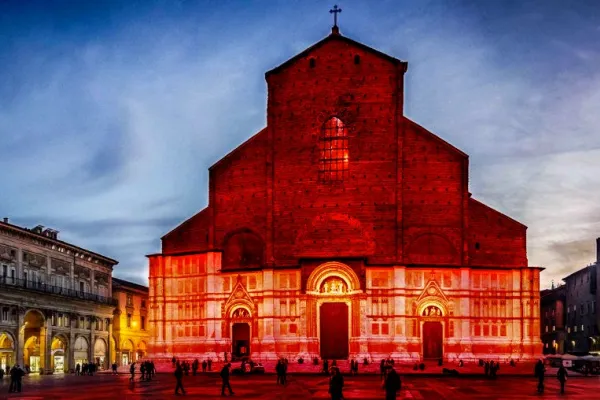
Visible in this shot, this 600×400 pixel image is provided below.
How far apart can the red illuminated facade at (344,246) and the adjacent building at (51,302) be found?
36.1ft

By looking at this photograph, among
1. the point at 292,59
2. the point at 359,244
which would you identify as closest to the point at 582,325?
the point at 359,244

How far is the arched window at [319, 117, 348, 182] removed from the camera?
191 feet

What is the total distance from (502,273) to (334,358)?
13032 millimetres

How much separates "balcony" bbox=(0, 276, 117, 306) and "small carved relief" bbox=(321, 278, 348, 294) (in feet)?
77.0

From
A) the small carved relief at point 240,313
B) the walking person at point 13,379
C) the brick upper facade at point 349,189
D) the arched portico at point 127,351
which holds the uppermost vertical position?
the brick upper facade at point 349,189

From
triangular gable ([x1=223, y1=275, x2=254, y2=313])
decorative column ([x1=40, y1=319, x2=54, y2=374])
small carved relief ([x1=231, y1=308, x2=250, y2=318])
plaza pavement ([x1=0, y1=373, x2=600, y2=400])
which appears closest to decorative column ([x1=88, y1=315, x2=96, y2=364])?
decorative column ([x1=40, y1=319, x2=54, y2=374])

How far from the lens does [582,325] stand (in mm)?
86625

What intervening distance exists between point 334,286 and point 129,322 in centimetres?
3850

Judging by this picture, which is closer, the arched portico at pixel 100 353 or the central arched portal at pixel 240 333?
the central arched portal at pixel 240 333

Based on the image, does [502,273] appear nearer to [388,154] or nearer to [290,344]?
[388,154]

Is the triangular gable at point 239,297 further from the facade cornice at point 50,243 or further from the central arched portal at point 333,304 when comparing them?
the facade cornice at point 50,243

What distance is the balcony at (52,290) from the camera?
61719 millimetres

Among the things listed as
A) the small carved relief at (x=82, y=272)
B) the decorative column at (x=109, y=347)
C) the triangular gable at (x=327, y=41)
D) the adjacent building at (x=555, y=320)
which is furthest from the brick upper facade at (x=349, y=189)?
the adjacent building at (x=555, y=320)

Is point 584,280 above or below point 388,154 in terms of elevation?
below
